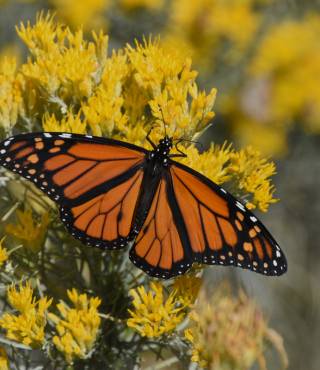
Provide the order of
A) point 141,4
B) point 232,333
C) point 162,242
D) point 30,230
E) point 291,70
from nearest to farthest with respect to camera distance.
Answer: point 232,333 < point 162,242 < point 30,230 < point 141,4 < point 291,70

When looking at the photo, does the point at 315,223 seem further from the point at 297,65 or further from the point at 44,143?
the point at 44,143

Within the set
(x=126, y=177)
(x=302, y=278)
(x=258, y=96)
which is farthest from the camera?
(x=258, y=96)

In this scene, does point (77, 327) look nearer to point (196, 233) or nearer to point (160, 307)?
point (160, 307)

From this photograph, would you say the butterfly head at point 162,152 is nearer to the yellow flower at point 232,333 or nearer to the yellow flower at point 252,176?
the yellow flower at point 252,176

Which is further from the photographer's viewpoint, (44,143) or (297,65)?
(297,65)

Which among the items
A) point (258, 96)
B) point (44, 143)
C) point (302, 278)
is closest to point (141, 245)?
point (44, 143)

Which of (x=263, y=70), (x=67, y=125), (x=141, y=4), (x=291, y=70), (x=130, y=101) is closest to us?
(x=67, y=125)

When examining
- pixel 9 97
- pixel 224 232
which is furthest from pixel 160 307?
pixel 9 97

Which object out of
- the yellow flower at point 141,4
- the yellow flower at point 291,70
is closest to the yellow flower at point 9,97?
the yellow flower at point 141,4
